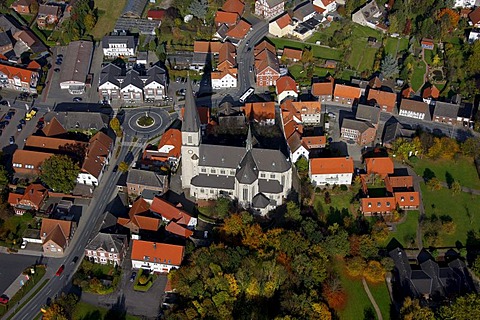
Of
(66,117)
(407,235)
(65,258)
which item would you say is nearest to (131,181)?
(65,258)

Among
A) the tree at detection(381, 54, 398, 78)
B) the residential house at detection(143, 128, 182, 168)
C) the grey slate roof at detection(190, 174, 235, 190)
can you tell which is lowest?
the grey slate roof at detection(190, 174, 235, 190)

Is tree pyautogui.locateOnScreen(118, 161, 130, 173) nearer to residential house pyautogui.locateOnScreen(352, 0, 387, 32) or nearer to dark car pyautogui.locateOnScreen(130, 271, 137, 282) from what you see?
dark car pyautogui.locateOnScreen(130, 271, 137, 282)

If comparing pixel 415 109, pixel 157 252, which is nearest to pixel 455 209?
pixel 415 109

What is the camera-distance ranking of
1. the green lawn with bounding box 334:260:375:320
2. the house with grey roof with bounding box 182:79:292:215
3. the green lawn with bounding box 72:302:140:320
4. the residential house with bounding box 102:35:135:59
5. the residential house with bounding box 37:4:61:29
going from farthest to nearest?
the residential house with bounding box 37:4:61:29
the residential house with bounding box 102:35:135:59
the house with grey roof with bounding box 182:79:292:215
the green lawn with bounding box 334:260:375:320
the green lawn with bounding box 72:302:140:320

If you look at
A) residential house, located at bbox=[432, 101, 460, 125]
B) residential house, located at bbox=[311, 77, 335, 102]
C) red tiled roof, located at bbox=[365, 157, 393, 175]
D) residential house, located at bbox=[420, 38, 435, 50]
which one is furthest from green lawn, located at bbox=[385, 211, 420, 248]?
residential house, located at bbox=[420, 38, 435, 50]

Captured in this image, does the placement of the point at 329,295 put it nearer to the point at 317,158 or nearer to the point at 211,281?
the point at 211,281
